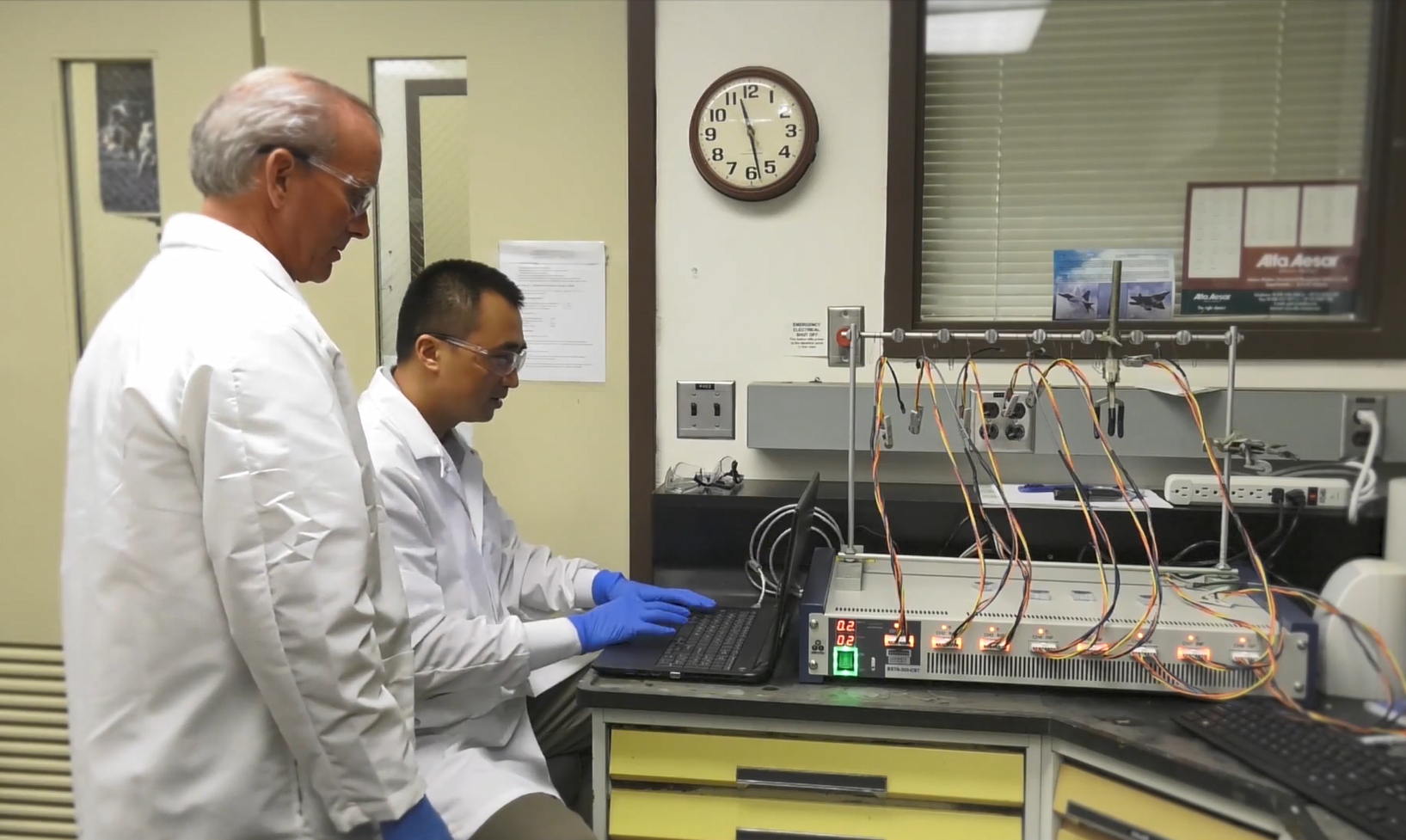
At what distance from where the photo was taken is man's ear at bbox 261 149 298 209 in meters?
1.13

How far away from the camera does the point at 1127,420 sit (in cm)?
182

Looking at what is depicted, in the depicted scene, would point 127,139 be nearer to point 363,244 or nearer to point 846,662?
point 363,244

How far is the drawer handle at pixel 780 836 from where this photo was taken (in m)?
1.39

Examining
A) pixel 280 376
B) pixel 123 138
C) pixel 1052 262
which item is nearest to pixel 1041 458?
pixel 1052 262

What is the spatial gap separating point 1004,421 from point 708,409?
65 cm

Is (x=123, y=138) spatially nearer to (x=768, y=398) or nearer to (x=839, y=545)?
(x=768, y=398)

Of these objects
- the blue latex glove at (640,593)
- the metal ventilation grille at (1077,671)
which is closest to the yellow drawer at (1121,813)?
the metal ventilation grille at (1077,671)

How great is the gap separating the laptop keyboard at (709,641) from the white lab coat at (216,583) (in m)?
0.51

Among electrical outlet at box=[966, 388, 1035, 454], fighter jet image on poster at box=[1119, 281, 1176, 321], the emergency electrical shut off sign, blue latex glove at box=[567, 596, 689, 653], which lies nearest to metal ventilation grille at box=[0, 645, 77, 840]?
blue latex glove at box=[567, 596, 689, 653]

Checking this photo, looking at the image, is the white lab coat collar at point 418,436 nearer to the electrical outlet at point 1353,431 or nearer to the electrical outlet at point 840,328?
the electrical outlet at point 840,328

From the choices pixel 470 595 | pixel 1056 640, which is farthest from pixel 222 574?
pixel 1056 640

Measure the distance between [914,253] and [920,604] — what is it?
830mm

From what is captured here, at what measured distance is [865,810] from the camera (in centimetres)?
139

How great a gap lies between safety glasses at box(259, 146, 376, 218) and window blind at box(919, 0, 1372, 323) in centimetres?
122
